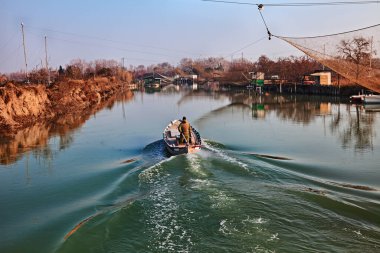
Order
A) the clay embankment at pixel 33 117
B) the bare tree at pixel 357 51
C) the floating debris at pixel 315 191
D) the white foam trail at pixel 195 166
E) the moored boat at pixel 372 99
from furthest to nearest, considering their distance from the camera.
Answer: the moored boat at pixel 372 99 → the clay embankment at pixel 33 117 → the bare tree at pixel 357 51 → the white foam trail at pixel 195 166 → the floating debris at pixel 315 191

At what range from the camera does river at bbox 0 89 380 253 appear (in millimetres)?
5812

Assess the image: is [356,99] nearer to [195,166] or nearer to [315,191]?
[195,166]

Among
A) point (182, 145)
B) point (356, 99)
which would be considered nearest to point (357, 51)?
point (182, 145)

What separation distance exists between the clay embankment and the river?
1.28 feet

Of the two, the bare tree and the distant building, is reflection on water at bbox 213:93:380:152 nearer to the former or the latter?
the bare tree

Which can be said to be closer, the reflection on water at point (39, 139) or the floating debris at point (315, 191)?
the floating debris at point (315, 191)

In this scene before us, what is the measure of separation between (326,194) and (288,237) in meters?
2.34

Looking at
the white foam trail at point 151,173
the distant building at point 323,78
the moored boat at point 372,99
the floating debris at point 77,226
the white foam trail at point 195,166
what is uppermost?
the distant building at point 323,78

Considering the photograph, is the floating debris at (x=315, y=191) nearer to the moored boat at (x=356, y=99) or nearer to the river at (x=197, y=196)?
the river at (x=197, y=196)

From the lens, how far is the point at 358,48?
15.6 m

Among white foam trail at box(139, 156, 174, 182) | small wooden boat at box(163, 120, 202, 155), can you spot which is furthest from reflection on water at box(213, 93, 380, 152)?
white foam trail at box(139, 156, 174, 182)

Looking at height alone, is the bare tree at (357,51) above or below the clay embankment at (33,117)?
above

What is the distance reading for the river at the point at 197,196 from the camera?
581cm

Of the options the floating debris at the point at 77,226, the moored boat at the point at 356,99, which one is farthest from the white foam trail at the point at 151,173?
the moored boat at the point at 356,99
